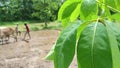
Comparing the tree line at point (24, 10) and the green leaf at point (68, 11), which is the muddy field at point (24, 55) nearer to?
the tree line at point (24, 10)

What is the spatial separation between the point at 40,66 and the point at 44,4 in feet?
35.5

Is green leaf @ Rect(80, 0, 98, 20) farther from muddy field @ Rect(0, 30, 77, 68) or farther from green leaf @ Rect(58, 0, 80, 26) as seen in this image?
muddy field @ Rect(0, 30, 77, 68)

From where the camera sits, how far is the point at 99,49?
12.2 inches

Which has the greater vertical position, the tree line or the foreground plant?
the foreground plant

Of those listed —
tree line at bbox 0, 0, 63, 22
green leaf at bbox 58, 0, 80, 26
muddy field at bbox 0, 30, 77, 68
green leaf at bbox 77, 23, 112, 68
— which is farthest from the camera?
tree line at bbox 0, 0, 63, 22

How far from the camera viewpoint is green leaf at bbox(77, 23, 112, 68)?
0.99 feet

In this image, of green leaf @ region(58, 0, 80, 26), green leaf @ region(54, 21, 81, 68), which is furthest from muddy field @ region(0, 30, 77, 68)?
green leaf @ region(54, 21, 81, 68)

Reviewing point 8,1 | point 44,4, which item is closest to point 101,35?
point 44,4

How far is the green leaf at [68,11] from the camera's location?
0.42 m

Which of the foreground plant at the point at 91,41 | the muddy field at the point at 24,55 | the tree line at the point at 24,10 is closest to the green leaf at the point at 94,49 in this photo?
the foreground plant at the point at 91,41

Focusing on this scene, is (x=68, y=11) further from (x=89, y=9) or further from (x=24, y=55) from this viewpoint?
(x=24, y=55)

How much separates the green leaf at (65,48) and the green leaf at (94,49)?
0.01m

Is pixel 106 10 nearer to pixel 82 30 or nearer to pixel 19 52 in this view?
pixel 82 30

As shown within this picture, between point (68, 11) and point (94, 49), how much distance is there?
0.14 meters
